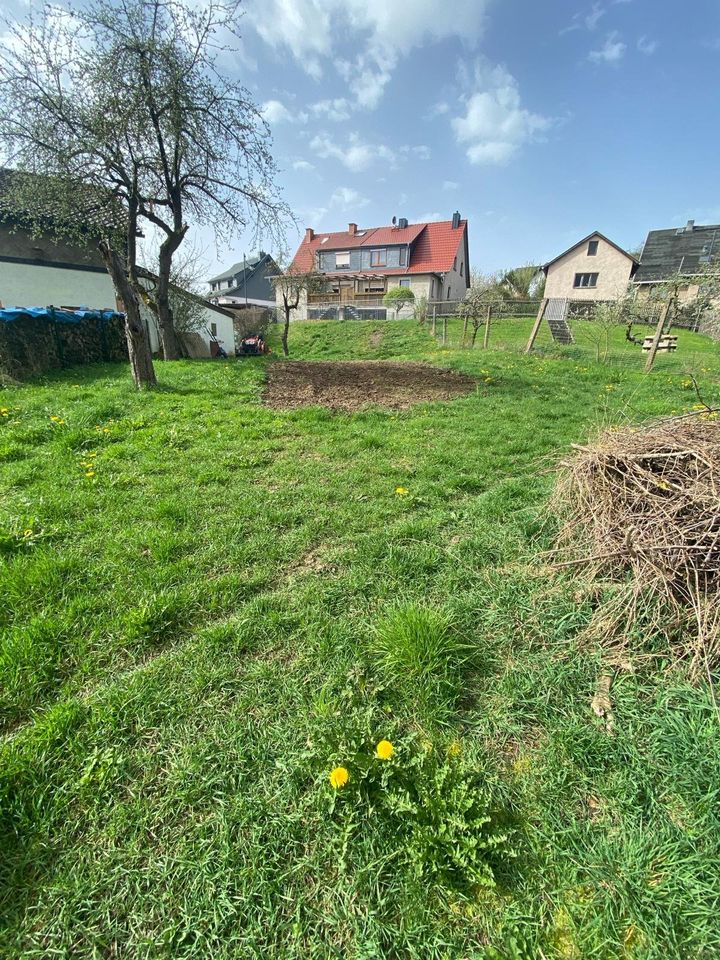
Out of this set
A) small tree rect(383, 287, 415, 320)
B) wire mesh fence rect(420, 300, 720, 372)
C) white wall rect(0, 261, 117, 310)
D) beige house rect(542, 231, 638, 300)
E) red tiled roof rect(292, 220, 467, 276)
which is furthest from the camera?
red tiled roof rect(292, 220, 467, 276)

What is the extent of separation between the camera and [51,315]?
1071 cm

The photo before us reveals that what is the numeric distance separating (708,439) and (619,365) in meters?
12.4

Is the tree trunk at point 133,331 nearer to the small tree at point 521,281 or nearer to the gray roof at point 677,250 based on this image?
the small tree at point 521,281

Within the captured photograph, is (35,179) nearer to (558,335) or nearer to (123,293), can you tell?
(123,293)

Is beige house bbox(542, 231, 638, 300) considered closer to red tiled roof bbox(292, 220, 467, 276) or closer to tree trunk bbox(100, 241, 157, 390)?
red tiled roof bbox(292, 220, 467, 276)

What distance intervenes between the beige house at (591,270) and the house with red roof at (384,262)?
874cm

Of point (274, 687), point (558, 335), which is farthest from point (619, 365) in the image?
point (274, 687)

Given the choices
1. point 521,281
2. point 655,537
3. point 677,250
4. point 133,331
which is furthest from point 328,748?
point 677,250

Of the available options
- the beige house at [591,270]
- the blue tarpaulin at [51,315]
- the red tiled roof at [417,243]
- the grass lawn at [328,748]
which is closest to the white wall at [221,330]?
the blue tarpaulin at [51,315]

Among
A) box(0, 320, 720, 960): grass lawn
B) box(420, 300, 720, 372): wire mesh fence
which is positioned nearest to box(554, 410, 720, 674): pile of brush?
box(0, 320, 720, 960): grass lawn

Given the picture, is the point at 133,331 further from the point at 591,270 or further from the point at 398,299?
the point at 591,270

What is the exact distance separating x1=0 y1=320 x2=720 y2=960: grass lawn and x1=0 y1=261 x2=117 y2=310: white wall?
1794cm

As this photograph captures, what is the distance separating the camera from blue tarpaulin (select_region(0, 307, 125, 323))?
9500 mm

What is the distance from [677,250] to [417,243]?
912 inches
